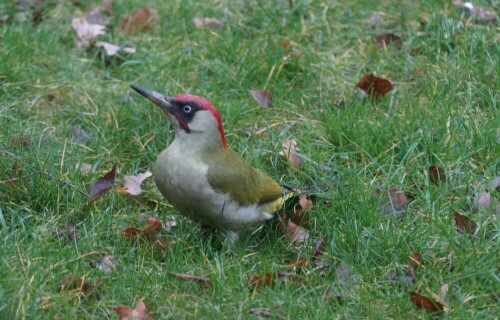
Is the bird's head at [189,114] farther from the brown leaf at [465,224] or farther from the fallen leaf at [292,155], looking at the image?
the brown leaf at [465,224]

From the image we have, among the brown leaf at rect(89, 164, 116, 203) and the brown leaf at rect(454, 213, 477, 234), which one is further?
the brown leaf at rect(89, 164, 116, 203)

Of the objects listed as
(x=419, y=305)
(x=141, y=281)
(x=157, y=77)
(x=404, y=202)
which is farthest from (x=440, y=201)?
(x=157, y=77)

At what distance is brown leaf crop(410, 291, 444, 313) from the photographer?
14.0 feet

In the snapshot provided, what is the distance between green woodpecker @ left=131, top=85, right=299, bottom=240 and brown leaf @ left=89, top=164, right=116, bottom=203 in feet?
1.59

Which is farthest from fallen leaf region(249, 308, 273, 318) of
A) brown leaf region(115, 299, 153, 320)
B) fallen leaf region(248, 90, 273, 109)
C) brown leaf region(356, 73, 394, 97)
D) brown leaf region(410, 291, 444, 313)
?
brown leaf region(356, 73, 394, 97)

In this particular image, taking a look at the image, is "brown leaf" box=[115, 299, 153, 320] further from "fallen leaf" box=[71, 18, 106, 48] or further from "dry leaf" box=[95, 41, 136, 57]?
"fallen leaf" box=[71, 18, 106, 48]

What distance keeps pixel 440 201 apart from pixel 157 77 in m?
2.25

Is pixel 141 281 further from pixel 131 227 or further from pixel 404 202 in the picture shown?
pixel 404 202

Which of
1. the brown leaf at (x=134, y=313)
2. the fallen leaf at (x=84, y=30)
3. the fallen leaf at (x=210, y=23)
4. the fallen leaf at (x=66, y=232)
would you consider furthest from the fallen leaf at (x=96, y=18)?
the brown leaf at (x=134, y=313)

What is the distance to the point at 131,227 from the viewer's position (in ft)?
16.3

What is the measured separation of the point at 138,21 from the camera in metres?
7.38

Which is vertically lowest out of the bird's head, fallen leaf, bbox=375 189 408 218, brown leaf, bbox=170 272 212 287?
fallen leaf, bbox=375 189 408 218

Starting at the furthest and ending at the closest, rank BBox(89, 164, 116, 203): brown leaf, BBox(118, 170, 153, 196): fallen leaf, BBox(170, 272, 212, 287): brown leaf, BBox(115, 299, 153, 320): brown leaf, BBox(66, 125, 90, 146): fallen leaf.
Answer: BBox(66, 125, 90, 146): fallen leaf, BBox(118, 170, 153, 196): fallen leaf, BBox(89, 164, 116, 203): brown leaf, BBox(170, 272, 212, 287): brown leaf, BBox(115, 299, 153, 320): brown leaf

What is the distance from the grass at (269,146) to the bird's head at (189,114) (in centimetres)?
50
